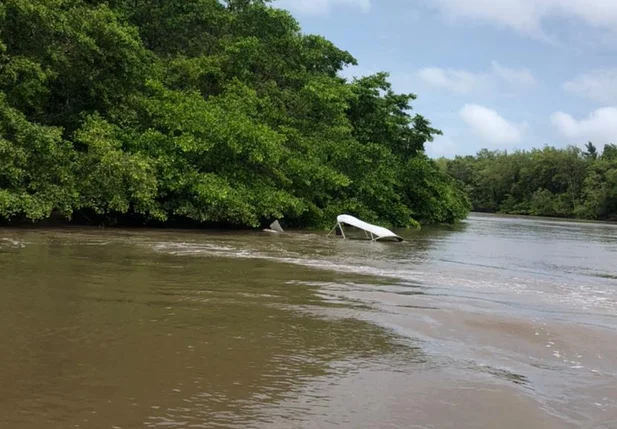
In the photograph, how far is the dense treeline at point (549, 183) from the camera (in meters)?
78.9

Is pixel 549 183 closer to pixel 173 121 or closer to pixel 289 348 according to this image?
pixel 173 121

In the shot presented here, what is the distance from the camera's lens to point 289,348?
5367 millimetres

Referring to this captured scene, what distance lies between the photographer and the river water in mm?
3836

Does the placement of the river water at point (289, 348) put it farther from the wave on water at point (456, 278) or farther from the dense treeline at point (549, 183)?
the dense treeline at point (549, 183)

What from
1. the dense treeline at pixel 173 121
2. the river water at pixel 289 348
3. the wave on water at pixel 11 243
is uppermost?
the dense treeline at pixel 173 121

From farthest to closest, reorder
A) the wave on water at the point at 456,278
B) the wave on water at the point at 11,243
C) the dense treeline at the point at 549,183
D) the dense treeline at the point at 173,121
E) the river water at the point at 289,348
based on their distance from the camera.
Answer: the dense treeline at the point at 549,183 → the dense treeline at the point at 173,121 → the wave on water at the point at 11,243 → the wave on water at the point at 456,278 → the river water at the point at 289,348

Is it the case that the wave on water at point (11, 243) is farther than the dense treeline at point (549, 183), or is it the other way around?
the dense treeline at point (549, 183)

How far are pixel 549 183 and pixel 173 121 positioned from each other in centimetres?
8515

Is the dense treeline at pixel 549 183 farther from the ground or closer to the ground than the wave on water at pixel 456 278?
farther from the ground

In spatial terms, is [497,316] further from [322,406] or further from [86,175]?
[86,175]

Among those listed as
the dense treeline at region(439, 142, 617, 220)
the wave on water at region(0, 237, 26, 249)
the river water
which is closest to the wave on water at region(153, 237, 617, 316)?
the river water

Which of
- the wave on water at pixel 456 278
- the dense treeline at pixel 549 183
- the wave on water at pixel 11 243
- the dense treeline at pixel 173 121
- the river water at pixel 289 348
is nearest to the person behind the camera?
the river water at pixel 289 348

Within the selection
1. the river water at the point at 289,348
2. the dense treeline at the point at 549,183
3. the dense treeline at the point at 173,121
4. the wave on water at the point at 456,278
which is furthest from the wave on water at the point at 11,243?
the dense treeline at the point at 549,183

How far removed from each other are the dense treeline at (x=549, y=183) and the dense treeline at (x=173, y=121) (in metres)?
58.1
